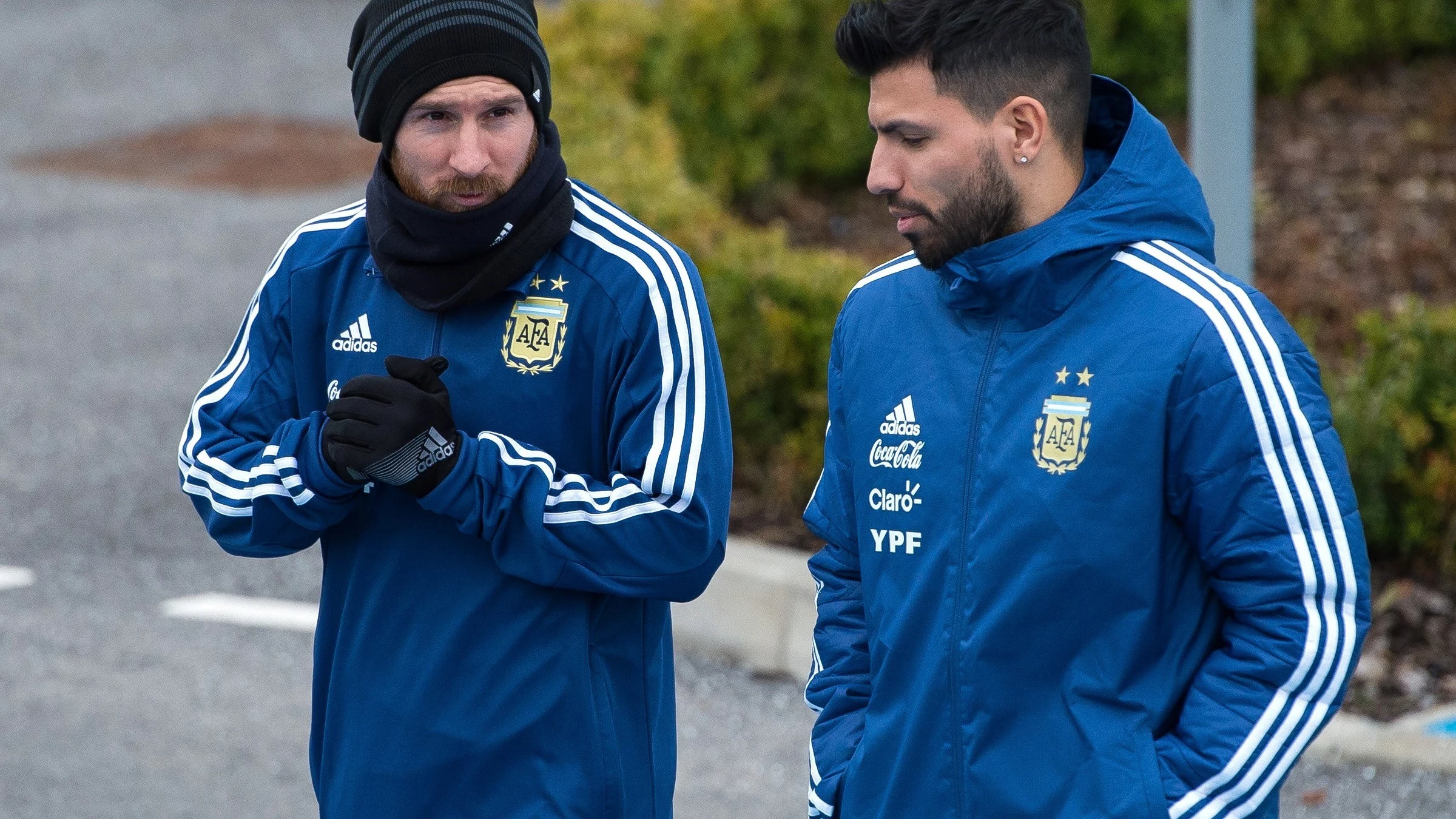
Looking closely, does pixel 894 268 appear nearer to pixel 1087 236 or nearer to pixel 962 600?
pixel 1087 236

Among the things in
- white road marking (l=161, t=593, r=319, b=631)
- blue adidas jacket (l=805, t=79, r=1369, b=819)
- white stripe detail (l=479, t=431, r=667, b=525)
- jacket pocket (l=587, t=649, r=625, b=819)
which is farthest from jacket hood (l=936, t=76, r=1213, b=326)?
white road marking (l=161, t=593, r=319, b=631)

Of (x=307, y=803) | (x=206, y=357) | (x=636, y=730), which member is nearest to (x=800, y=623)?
(x=307, y=803)

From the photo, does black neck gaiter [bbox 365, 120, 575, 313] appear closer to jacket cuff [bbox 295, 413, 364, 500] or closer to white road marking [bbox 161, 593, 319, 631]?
jacket cuff [bbox 295, 413, 364, 500]

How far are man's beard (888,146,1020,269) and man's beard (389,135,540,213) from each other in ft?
2.42

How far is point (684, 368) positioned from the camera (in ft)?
10.0

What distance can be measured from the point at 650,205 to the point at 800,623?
7.89 ft

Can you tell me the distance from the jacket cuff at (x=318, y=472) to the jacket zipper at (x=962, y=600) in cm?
101

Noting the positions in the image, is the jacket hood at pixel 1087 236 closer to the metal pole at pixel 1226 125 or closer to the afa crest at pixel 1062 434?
the afa crest at pixel 1062 434

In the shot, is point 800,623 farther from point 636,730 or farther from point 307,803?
point 636,730

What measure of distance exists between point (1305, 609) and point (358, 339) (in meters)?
1.66

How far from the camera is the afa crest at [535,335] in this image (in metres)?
3.07

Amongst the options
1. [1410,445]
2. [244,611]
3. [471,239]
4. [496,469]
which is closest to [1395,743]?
[1410,445]

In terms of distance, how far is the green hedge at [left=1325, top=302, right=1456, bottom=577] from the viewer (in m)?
6.12

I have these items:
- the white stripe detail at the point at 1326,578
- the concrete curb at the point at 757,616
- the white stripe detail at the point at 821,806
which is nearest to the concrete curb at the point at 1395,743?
the concrete curb at the point at 757,616
